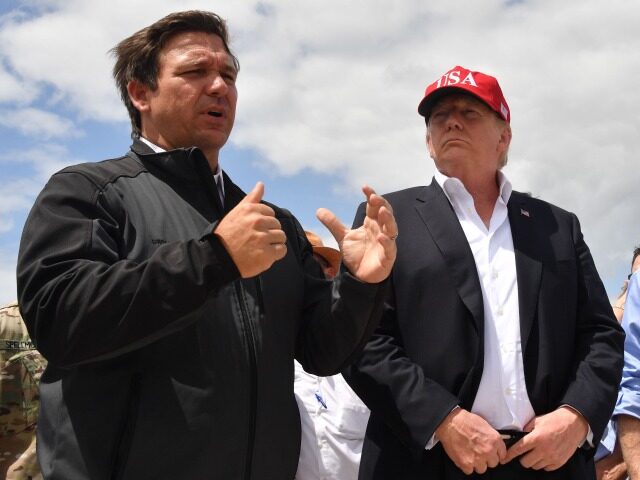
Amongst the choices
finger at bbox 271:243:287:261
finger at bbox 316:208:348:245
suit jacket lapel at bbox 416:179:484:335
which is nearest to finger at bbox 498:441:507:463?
suit jacket lapel at bbox 416:179:484:335

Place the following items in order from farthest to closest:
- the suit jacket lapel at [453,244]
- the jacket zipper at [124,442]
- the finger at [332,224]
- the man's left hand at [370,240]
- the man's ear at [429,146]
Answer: the man's ear at [429,146]
the suit jacket lapel at [453,244]
the finger at [332,224]
the man's left hand at [370,240]
the jacket zipper at [124,442]

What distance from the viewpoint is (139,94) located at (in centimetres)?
312

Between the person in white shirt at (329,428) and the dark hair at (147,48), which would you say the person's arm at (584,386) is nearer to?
the person in white shirt at (329,428)

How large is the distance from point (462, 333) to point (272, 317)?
998mm

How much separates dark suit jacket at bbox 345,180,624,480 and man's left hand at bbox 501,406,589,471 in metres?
0.06

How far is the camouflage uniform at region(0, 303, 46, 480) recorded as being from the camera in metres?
4.41

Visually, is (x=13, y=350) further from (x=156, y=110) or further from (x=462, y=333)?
(x=462, y=333)

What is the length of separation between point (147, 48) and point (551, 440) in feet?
7.11

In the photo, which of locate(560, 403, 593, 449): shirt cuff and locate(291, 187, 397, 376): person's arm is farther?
locate(560, 403, 593, 449): shirt cuff

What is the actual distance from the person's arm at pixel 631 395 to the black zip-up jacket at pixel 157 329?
2188 millimetres

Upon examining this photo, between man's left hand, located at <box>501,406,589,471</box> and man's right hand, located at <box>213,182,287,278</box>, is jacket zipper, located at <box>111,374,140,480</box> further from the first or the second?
man's left hand, located at <box>501,406,589,471</box>

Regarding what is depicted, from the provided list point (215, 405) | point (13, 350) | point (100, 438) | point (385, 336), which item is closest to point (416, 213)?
point (385, 336)

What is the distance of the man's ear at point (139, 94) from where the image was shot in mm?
3077

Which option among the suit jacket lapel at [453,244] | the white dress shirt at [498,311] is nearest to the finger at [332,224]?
the suit jacket lapel at [453,244]
